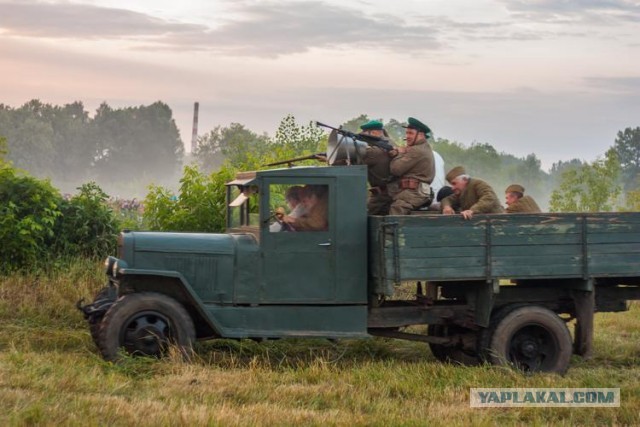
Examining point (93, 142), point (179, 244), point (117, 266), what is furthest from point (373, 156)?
point (93, 142)

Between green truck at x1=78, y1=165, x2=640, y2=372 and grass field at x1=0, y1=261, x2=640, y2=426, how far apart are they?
0.36 meters

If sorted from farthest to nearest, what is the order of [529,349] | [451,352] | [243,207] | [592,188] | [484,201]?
[592,188] → [451,352] → [243,207] → [484,201] → [529,349]

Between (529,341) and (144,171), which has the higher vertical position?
(144,171)

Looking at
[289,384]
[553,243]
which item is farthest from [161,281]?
[553,243]

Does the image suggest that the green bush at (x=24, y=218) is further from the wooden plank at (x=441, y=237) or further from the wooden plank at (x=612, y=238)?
the wooden plank at (x=612, y=238)

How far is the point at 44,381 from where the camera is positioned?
733cm

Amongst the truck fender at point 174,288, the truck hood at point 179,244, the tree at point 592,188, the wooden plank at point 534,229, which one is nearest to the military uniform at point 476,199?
the wooden plank at point 534,229

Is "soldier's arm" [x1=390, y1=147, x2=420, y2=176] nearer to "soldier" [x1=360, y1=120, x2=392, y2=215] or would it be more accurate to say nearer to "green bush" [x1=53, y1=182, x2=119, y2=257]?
"soldier" [x1=360, y1=120, x2=392, y2=215]

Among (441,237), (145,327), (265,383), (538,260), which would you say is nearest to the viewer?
(265,383)

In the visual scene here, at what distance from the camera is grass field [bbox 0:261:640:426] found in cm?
653

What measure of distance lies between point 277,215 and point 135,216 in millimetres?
7901

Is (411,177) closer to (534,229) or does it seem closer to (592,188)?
(534,229)

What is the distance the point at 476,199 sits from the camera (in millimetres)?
9820

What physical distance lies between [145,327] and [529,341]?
3747 millimetres
